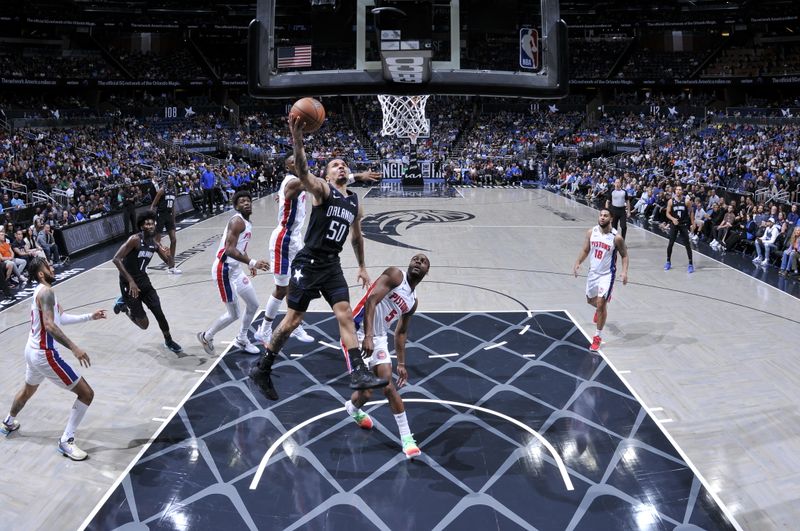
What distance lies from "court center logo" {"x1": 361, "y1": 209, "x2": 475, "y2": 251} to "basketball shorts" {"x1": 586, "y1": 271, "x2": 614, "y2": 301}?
6.52 meters

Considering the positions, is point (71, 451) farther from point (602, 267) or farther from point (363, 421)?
point (602, 267)

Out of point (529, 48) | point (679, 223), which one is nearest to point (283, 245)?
point (529, 48)

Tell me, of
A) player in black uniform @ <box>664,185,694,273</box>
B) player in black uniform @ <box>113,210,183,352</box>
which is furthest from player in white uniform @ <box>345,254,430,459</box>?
player in black uniform @ <box>664,185,694,273</box>

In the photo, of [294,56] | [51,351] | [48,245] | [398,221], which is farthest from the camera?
[398,221]

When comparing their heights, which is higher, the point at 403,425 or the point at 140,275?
the point at 140,275

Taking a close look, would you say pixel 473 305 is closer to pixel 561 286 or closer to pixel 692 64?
pixel 561 286

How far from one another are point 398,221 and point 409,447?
13.2 metres

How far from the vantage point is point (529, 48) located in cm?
598

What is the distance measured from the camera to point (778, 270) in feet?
39.2

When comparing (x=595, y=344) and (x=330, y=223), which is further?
(x=595, y=344)

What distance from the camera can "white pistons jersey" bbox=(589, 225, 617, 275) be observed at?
7.64 m

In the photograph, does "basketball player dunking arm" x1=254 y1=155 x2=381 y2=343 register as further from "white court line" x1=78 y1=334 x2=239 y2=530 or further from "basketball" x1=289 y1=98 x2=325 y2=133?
"basketball" x1=289 y1=98 x2=325 y2=133

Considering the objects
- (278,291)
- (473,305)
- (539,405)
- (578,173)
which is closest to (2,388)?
(278,291)

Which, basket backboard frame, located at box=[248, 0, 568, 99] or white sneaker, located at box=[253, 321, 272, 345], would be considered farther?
white sneaker, located at box=[253, 321, 272, 345]
